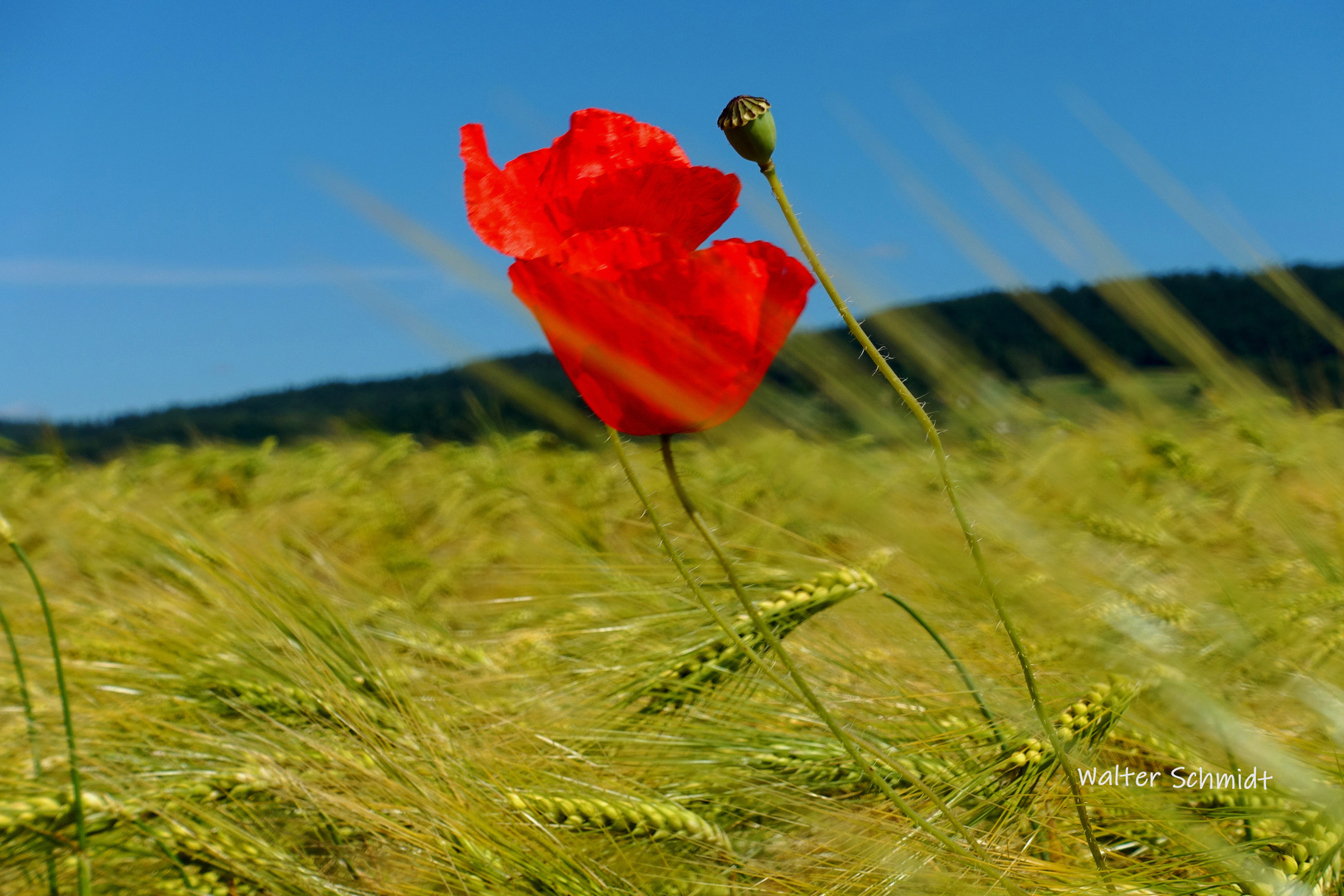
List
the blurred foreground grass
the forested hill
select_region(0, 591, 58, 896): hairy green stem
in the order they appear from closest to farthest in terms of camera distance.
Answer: the blurred foreground grass
select_region(0, 591, 58, 896): hairy green stem
the forested hill

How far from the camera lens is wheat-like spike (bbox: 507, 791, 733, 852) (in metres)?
0.68

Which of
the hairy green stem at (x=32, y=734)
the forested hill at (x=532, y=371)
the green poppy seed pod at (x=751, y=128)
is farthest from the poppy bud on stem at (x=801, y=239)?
the forested hill at (x=532, y=371)

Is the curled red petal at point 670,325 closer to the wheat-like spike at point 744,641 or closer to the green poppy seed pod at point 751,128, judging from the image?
the green poppy seed pod at point 751,128

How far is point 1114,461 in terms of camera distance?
211 cm

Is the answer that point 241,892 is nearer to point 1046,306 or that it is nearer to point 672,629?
point 672,629

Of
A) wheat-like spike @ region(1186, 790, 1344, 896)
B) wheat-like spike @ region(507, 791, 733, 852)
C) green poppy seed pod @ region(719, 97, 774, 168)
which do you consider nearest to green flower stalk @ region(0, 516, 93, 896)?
wheat-like spike @ region(507, 791, 733, 852)

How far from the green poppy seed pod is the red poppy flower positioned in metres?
0.03

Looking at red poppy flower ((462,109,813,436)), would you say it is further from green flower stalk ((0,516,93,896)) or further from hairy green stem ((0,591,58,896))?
hairy green stem ((0,591,58,896))

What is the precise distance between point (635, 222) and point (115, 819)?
65 cm

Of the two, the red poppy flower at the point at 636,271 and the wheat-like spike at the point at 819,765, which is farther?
the wheat-like spike at the point at 819,765

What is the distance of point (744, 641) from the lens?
65cm

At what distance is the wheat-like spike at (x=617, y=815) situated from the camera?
0.68 meters

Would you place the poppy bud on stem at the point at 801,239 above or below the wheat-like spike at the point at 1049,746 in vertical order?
above

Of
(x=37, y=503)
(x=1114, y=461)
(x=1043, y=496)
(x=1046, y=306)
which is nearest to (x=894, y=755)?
(x=1046, y=306)
